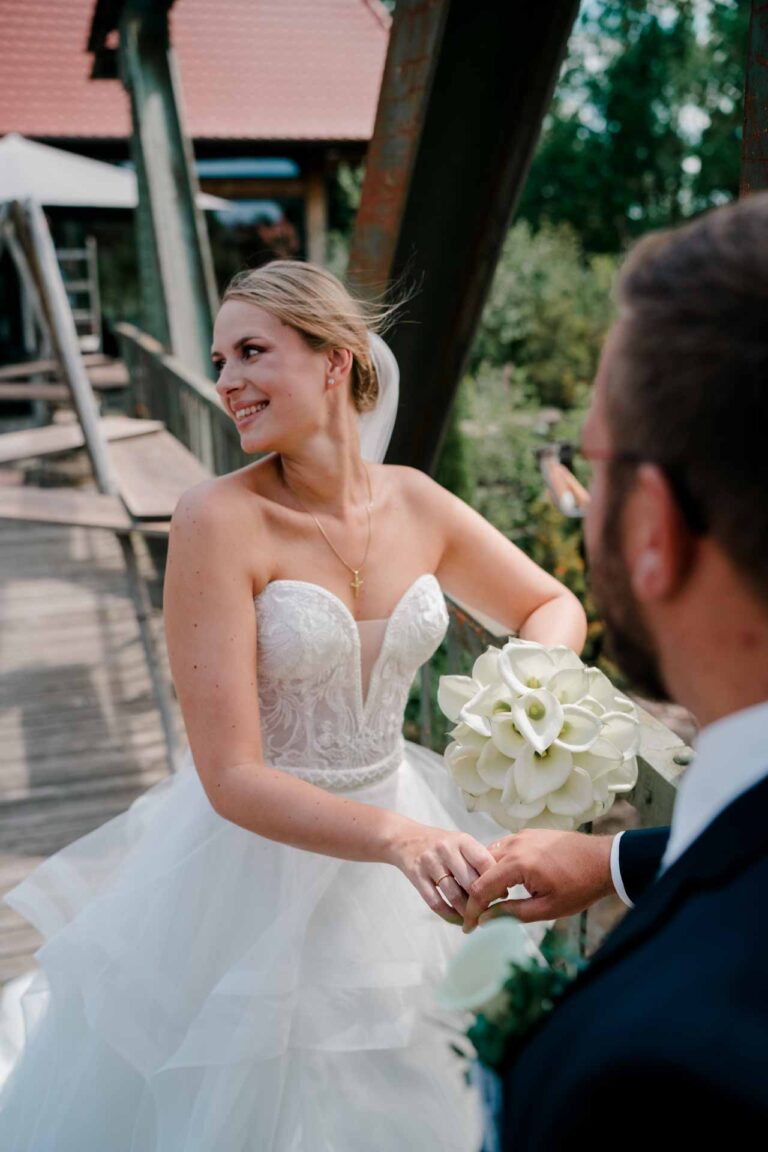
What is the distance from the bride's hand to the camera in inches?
54.5

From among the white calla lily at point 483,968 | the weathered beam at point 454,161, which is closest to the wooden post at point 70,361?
the weathered beam at point 454,161

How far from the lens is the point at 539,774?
1414mm

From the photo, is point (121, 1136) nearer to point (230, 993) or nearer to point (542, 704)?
point (230, 993)

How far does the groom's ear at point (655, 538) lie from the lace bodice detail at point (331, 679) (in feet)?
3.68

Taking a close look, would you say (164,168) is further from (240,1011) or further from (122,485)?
(240,1011)

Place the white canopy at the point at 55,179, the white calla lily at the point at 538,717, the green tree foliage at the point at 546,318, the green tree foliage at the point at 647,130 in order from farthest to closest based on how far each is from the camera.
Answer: the green tree foliage at the point at 647,130
the green tree foliage at the point at 546,318
the white canopy at the point at 55,179
the white calla lily at the point at 538,717

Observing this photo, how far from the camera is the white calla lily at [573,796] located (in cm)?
141

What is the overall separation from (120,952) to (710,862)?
4.66 ft

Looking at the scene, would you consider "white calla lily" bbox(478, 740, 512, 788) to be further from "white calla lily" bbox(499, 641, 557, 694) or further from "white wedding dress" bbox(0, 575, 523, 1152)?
"white wedding dress" bbox(0, 575, 523, 1152)

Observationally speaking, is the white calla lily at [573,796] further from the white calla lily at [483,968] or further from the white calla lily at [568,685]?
the white calla lily at [483,968]

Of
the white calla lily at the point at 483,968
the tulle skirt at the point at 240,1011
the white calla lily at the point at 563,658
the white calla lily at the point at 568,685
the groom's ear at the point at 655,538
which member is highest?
the groom's ear at the point at 655,538

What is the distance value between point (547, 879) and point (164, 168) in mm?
5548

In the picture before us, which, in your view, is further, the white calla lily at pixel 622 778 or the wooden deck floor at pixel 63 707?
the wooden deck floor at pixel 63 707

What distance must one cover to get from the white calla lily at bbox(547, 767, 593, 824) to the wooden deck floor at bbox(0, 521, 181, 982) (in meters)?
2.16
